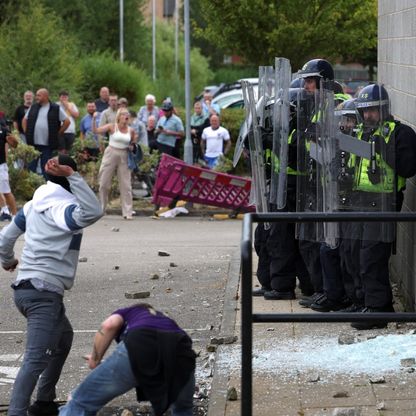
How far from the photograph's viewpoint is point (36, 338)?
6.68 m

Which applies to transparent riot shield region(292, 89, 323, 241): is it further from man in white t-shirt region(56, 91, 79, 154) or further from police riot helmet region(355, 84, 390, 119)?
man in white t-shirt region(56, 91, 79, 154)

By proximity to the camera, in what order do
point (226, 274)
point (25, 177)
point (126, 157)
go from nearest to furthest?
point (226, 274), point (126, 157), point (25, 177)

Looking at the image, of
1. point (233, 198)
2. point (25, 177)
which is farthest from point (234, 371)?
point (25, 177)

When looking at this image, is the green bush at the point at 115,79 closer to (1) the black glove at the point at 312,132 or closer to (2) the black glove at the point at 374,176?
(1) the black glove at the point at 312,132

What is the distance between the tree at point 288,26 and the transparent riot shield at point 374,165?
19.0 metres

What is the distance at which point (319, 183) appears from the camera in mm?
9195

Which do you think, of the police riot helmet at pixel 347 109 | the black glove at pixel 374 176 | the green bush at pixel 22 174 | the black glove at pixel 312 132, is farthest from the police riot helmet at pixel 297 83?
the green bush at pixel 22 174

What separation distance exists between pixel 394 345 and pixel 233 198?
10855mm

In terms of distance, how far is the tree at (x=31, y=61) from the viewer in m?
25.1

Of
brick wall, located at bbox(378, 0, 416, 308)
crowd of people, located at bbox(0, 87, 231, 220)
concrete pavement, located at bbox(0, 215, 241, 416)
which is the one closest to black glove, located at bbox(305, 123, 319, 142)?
brick wall, located at bbox(378, 0, 416, 308)

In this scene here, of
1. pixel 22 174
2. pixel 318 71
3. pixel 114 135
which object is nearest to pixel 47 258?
pixel 318 71

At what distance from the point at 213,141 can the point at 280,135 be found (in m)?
11.1

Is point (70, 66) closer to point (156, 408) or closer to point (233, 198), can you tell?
point (233, 198)

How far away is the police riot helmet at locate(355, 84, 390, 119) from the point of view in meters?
8.58
